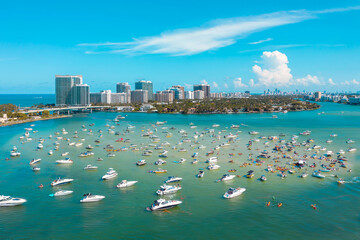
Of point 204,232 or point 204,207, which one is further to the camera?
point 204,207

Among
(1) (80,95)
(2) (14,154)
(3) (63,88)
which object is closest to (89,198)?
(2) (14,154)

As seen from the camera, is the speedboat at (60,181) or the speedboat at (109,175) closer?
the speedboat at (60,181)

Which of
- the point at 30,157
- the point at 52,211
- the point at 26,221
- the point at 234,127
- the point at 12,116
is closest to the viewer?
the point at 26,221

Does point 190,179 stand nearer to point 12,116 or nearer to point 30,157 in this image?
point 30,157

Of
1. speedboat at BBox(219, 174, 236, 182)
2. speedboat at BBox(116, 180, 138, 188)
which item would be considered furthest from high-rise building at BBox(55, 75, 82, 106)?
speedboat at BBox(219, 174, 236, 182)

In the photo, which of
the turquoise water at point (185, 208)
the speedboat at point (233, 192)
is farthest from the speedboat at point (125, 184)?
the speedboat at point (233, 192)

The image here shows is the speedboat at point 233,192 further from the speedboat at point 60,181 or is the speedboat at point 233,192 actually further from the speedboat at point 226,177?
the speedboat at point 60,181

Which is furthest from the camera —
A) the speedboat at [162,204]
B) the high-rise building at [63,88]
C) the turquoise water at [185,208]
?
the high-rise building at [63,88]

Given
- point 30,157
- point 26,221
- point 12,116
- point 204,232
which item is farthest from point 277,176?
point 12,116
